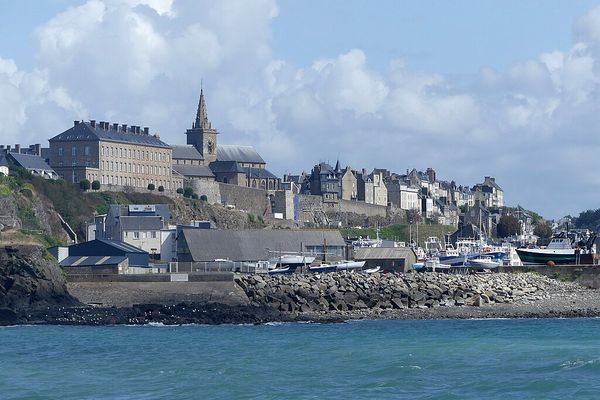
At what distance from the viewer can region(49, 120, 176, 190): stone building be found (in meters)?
89.8

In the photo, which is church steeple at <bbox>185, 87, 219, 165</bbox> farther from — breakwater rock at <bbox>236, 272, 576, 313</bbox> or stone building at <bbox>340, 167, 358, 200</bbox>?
breakwater rock at <bbox>236, 272, 576, 313</bbox>

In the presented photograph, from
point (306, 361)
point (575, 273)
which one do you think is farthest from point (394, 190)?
point (306, 361)

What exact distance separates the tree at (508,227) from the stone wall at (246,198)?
26.3m

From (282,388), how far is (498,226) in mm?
93477

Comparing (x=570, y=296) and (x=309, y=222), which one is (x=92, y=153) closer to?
(x=309, y=222)

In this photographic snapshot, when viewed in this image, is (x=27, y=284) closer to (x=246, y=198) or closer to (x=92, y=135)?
(x=92, y=135)

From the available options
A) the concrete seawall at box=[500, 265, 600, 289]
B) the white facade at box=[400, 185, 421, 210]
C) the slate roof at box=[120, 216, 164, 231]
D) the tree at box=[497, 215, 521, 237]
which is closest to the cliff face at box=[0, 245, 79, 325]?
the slate roof at box=[120, 216, 164, 231]

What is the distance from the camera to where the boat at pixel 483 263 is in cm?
6225

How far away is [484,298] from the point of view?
5294cm

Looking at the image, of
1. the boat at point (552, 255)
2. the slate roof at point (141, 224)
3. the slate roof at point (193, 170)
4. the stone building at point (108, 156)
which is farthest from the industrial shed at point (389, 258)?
the slate roof at point (193, 170)

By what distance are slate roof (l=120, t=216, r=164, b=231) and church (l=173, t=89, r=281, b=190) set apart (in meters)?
32.8

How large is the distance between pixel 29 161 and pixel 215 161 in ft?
80.0

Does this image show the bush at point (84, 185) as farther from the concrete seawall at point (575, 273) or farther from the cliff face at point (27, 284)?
the concrete seawall at point (575, 273)

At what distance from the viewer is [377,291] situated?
2087 inches
